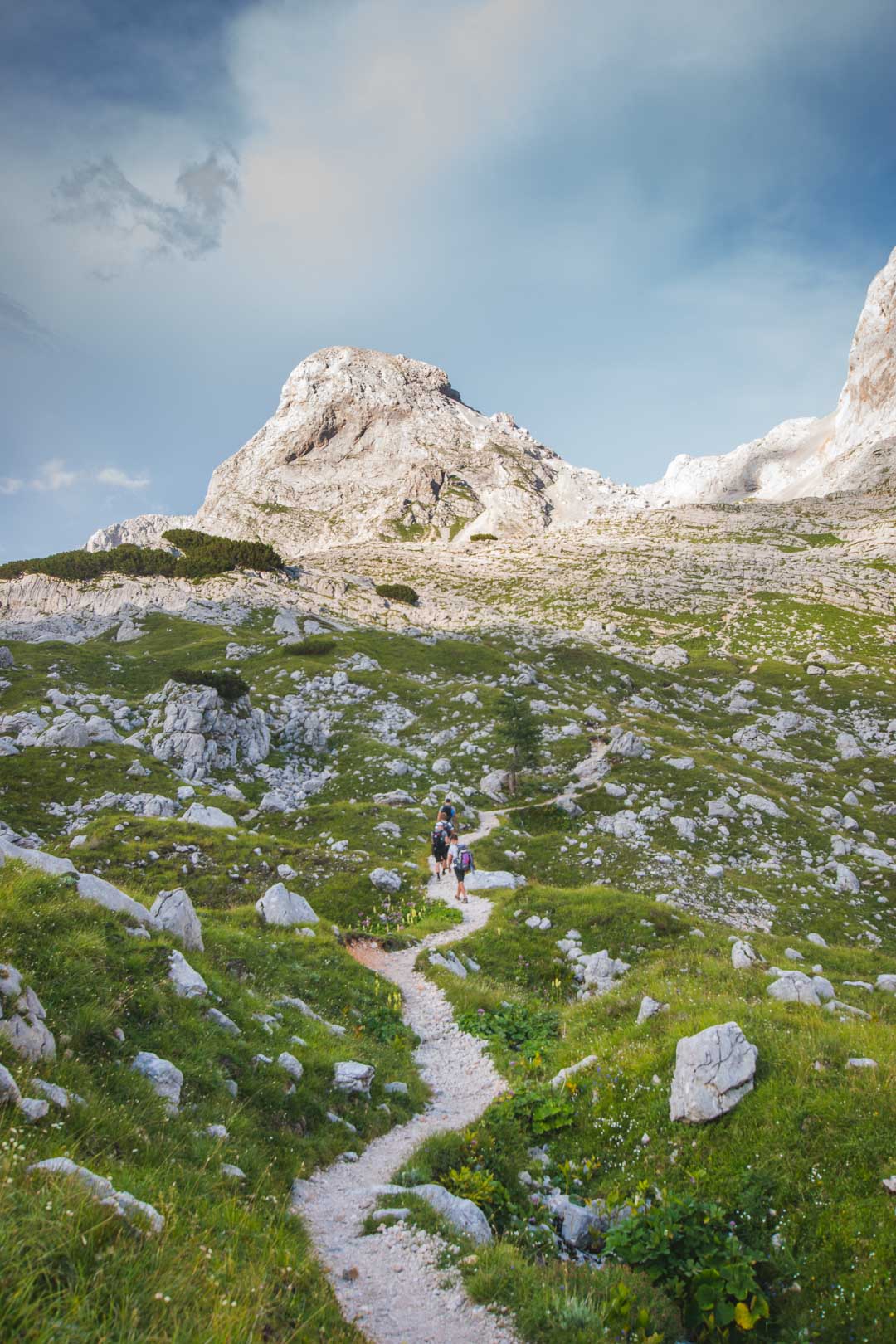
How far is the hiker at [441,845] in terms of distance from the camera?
2581cm

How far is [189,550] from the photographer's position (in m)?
119

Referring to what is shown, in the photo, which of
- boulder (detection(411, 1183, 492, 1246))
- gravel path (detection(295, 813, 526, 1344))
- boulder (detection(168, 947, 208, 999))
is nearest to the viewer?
gravel path (detection(295, 813, 526, 1344))

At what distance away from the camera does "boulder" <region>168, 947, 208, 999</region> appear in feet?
32.0

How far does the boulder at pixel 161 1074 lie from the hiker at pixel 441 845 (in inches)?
723

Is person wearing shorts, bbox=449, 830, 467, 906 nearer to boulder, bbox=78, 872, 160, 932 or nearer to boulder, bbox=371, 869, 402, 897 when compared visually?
boulder, bbox=371, 869, 402, 897

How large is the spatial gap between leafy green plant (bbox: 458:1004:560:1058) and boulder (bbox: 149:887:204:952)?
6324 mm

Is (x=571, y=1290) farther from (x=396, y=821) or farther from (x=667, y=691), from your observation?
(x=667, y=691)

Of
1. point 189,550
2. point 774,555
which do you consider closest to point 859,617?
point 774,555

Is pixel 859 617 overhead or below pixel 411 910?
overhead

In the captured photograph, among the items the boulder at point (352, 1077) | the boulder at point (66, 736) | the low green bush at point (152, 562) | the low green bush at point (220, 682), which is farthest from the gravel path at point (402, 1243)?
the low green bush at point (152, 562)

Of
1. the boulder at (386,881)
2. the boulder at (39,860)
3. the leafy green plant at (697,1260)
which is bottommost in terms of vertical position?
the boulder at (386,881)

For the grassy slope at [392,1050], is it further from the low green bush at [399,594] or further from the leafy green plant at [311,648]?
the low green bush at [399,594]

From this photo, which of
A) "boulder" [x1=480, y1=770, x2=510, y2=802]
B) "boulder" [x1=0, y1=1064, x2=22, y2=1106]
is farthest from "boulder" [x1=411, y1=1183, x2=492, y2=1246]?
"boulder" [x1=480, y1=770, x2=510, y2=802]

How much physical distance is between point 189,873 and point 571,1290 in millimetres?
18748
